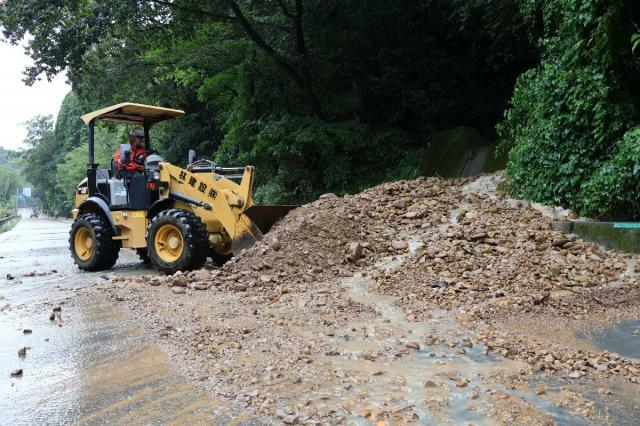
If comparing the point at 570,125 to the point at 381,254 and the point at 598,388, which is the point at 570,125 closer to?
the point at 381,254

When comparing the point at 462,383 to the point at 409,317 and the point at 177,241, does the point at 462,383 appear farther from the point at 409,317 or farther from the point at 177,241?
the point at 177,241

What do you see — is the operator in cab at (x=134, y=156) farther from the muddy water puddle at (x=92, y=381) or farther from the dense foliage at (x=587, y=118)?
the dense foliage at (x=587, y=118)

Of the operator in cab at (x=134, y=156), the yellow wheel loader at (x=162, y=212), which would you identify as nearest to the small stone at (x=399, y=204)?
the yellow wheel loader at (x=162, y=212)

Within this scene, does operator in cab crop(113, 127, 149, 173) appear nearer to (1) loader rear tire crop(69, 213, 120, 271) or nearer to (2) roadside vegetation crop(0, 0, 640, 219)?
(1) loader rear tire crop(69, 213, 120, 271)

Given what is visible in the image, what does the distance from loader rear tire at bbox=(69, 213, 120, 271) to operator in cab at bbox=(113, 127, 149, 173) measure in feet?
3.61

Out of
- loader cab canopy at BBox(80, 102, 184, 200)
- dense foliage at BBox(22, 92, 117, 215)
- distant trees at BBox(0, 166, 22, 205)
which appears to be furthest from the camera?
distant trees at BBox(0, 166, 22, 205)

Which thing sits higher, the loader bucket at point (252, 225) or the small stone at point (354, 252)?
the loader bucket at point (252, 225)

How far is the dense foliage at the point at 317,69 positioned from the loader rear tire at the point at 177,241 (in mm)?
6531

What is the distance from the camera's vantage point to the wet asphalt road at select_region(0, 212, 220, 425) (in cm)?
375

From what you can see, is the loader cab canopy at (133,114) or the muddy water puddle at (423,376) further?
the loader cab canopy at (133,114)

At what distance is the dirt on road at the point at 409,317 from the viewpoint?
382cm

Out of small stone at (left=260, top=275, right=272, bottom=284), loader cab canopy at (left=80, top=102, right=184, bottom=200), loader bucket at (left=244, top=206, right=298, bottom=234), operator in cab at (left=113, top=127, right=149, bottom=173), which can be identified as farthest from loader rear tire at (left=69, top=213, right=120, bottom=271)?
small stone at (left=260, top=275, right=272, bottom=284)

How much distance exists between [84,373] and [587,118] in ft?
24.6

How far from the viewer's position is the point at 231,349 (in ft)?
16.0
